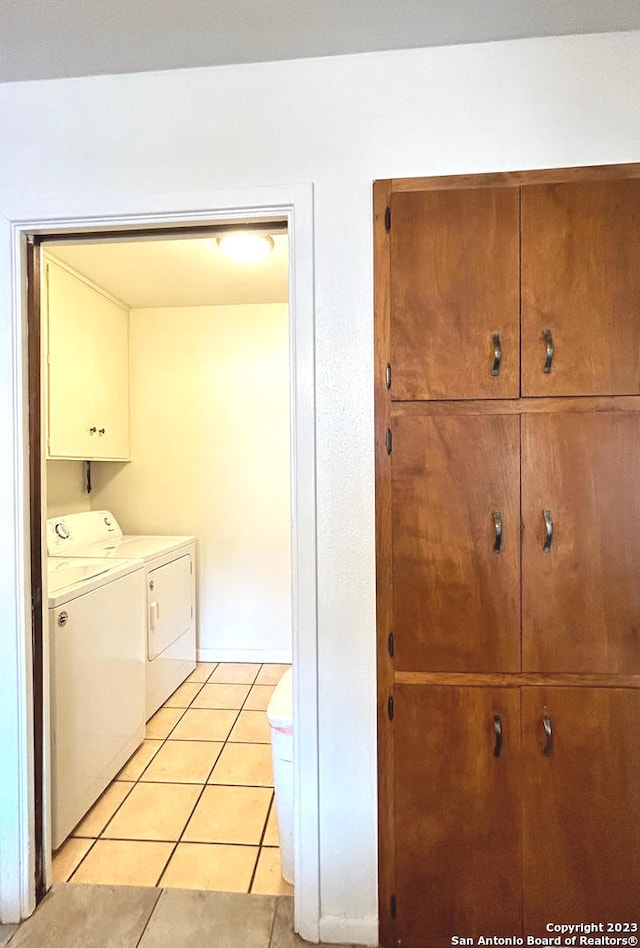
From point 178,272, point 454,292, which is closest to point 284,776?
point 454,292

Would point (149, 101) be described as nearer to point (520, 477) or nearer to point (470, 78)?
point (470, 78)

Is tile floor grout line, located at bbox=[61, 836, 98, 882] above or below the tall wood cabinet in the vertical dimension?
below

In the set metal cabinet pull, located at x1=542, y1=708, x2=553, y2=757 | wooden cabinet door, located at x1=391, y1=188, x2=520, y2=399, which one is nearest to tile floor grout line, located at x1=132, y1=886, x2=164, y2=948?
metal cabinet pull, located at x1=542, y1=708, x2=553, y2=757

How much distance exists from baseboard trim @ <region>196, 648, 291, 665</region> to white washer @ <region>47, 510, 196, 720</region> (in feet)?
0.44

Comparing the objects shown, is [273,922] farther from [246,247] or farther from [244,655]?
[246,247]

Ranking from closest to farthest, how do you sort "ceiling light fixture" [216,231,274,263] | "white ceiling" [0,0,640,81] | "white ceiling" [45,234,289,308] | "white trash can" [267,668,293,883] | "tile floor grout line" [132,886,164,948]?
"white ceiling" [0,0,640,81]
"tile floor grout line" [132,886,164,948]
"white trash can" [267,668,293,883]
"ceiling light fixture" [216,231,274,263]
"white ceiling" [45,234,289,308]

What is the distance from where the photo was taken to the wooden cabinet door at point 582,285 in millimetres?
1311

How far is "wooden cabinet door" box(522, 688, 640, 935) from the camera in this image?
52.1 inches

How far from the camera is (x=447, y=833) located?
1.36 meters

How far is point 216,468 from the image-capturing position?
354 centimetres

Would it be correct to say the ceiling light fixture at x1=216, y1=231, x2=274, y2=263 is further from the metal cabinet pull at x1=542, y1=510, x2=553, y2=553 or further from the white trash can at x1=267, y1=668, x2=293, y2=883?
the white trash can at x1=267, y1=668, x2=293, y2=883

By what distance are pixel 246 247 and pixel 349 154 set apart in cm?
118

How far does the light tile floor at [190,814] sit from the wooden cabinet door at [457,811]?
0.52m

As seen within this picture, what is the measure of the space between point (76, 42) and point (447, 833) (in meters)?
2.32
